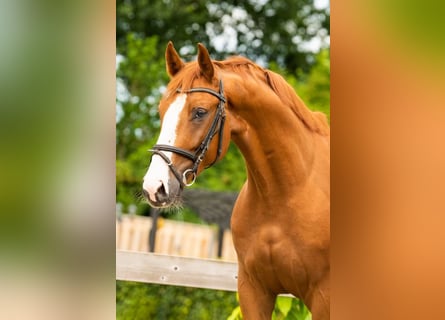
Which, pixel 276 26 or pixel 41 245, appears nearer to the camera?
pixel 41 245

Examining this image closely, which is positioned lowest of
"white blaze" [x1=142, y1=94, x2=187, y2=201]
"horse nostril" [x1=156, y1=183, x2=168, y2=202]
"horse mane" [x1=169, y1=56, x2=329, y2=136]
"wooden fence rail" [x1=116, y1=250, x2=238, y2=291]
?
"wooden fence rail" [x1=116, y1=250, x2=238, y2=291]

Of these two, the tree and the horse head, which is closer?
the horse head

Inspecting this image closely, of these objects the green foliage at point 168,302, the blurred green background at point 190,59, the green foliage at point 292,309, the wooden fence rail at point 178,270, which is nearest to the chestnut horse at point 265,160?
the green foliage at point 292,309

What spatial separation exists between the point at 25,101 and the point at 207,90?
0.69 m

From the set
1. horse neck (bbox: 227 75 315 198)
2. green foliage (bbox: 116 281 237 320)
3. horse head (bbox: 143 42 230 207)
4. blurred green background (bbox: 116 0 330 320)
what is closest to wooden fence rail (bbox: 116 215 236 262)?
blurred green background (bbox: 116 0 330 320)

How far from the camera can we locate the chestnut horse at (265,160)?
2051 mm

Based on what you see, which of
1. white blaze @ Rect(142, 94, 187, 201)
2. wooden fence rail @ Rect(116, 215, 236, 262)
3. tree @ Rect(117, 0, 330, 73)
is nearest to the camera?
white blaze @ Rect(142, 94, 187, 201)

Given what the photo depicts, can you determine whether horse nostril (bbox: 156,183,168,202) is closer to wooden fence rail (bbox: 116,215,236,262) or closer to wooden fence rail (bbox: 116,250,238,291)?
wooden fence rail (bbox: 116,250,238,291)

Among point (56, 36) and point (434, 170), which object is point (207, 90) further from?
point (434, 170)

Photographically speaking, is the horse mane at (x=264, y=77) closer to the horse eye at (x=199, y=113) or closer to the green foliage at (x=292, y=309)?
the horse eye at (x=199, y=113)

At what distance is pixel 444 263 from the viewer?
1.15 meters

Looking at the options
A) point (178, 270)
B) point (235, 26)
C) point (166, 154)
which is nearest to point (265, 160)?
point (166, 154)

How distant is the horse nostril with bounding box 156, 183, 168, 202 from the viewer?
6.34 ft

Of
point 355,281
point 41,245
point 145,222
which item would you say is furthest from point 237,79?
point 145,222
